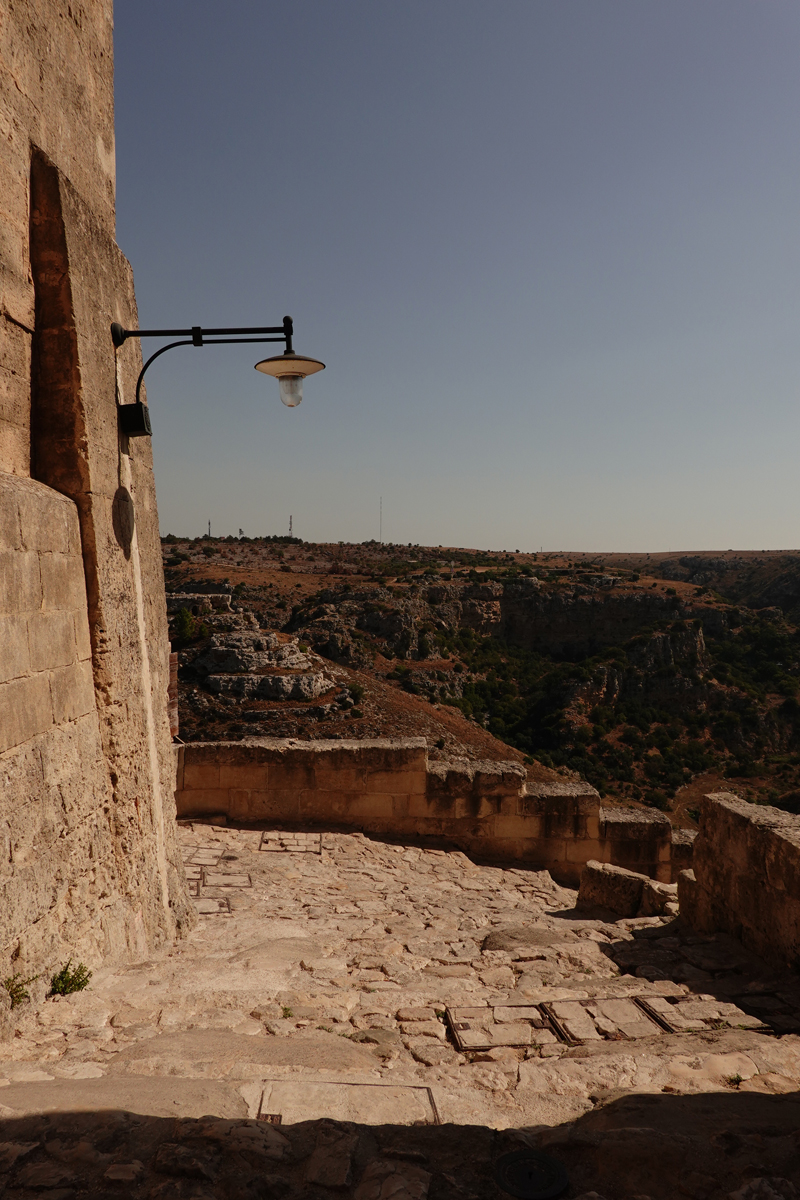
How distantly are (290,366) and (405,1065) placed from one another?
155 inches

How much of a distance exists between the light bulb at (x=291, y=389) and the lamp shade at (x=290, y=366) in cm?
3

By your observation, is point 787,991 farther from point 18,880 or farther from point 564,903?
point 18,880

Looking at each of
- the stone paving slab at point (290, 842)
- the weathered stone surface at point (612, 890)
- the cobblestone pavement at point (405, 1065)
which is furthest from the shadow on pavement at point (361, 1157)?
the stone paving slab at point (290, 842)

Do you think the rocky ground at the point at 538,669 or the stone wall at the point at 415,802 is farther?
the rocky ground at the point at 538,669

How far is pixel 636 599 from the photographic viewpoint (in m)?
53.3

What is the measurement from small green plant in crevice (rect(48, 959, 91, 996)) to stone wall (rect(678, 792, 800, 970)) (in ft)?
12.5

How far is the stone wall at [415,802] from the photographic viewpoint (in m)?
7.88

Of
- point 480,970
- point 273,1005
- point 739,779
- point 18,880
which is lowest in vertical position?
point 739,779

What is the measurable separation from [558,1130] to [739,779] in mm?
35196

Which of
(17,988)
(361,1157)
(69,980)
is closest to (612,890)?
(69,980)

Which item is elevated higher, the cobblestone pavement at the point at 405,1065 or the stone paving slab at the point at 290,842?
the cobblestone pavement at the point at 405,1065

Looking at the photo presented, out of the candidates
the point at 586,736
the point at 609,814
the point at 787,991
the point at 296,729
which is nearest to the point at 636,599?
the point at 586,736

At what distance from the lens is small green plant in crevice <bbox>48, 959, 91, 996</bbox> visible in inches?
135

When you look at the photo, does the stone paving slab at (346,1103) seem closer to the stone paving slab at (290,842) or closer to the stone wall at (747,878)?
the stone wall at (747,878)
